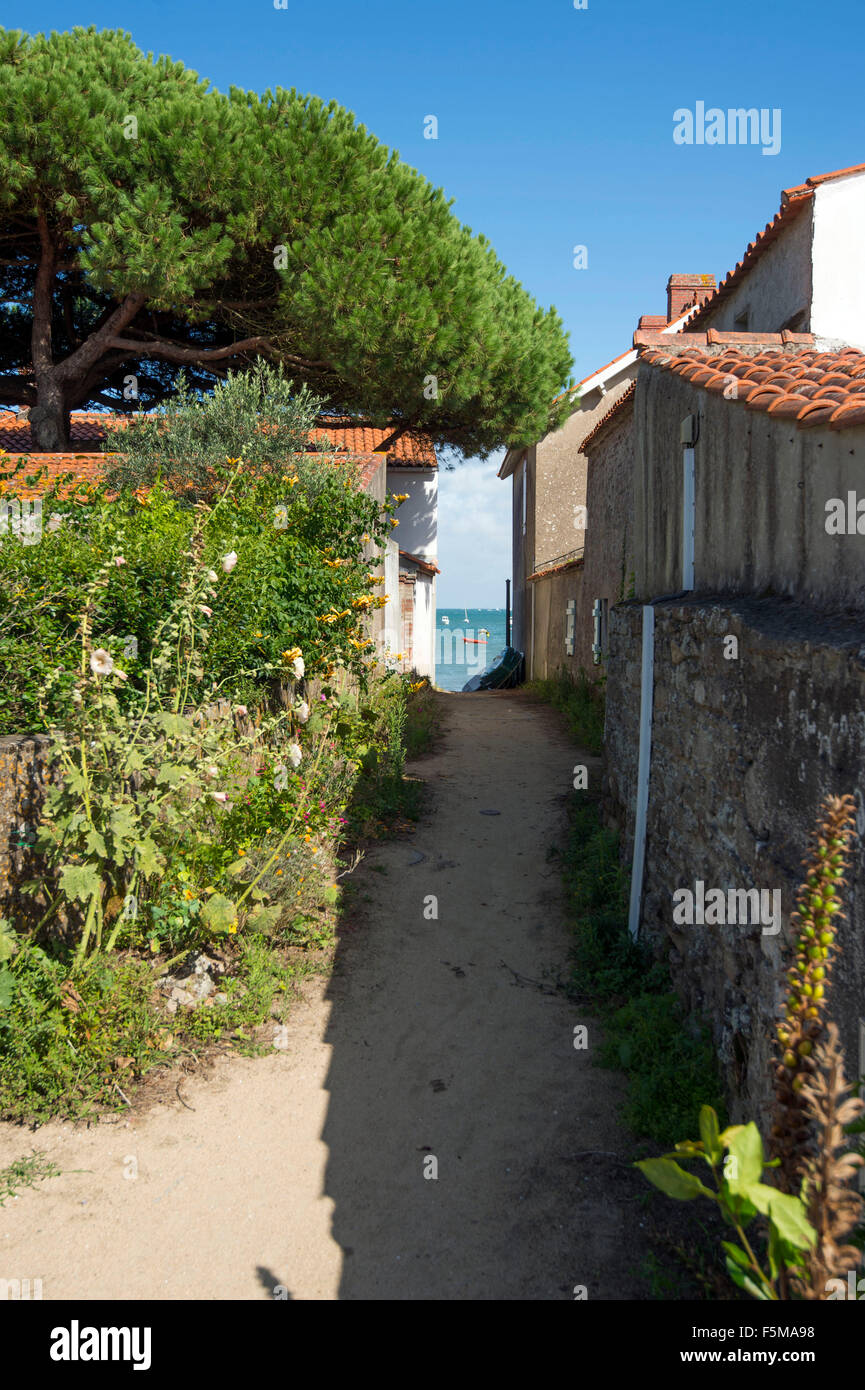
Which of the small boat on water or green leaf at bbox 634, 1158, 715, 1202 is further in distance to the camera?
the small boat on water

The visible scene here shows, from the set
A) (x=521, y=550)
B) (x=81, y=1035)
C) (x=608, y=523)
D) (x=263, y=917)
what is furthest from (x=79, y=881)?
(x=521, y=550)

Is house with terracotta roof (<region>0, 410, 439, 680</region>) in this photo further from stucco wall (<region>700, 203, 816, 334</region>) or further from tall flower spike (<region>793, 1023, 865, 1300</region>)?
tall flower spike (<region>793, 1023, 865, 1300</region>)

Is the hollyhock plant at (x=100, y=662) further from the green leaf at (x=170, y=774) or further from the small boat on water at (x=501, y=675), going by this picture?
the small boat on water at (x=501, y=675)

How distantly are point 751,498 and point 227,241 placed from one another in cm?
933

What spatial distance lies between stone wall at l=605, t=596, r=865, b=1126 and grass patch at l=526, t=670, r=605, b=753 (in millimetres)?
4019

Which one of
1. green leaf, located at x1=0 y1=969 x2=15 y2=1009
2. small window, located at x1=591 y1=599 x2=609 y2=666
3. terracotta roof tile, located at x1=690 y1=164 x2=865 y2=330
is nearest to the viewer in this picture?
green leaf, located at x1=0 y1=969 x2=15 y2=1009

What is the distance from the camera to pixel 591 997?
5.11 meters

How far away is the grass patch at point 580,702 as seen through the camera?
10758mm

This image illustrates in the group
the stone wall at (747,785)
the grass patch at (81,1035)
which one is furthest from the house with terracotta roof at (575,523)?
the grass patch at (81,1035)

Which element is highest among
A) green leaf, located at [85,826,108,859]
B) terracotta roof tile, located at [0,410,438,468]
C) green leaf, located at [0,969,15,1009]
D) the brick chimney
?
the brick chimney

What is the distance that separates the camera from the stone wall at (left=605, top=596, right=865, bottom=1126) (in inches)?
102

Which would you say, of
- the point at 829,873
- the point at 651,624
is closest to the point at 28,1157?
the point at 829,873

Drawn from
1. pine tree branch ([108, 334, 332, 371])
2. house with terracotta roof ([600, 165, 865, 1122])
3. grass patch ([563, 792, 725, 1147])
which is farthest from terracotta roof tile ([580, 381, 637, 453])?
grass patch ([563, 792, 725, 1147])

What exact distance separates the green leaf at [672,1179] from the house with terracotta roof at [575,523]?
1031 centimetres
